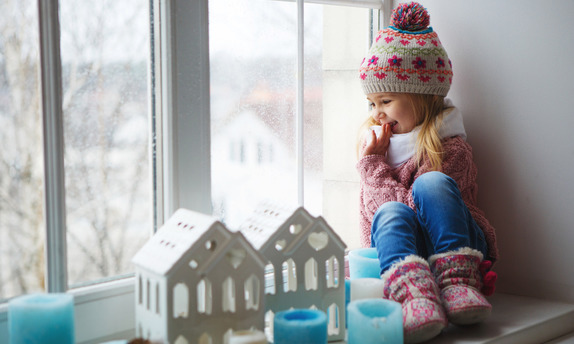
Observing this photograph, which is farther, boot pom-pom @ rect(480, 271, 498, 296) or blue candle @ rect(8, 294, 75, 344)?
boot pom-pom @ rect(480, 271, 498, 296)

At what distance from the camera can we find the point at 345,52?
64.0 inches

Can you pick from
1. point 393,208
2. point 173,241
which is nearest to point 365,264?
point 393,208

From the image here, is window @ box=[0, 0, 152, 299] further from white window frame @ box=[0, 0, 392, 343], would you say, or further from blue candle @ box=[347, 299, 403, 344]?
blue candle @ box=[347, 299, 403, 344]

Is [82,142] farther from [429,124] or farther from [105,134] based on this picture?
[429,124]

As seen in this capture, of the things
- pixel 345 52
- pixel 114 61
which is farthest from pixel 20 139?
pixel 345 52

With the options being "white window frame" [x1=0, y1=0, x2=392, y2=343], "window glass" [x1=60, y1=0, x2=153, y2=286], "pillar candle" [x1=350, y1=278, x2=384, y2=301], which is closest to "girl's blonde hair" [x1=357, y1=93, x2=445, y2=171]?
"pillar candle" [x1=350, y1=278, x2=384, y2=301]

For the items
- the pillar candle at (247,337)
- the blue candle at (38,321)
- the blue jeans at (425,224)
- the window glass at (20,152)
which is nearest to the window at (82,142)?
the window glass at (20,152)

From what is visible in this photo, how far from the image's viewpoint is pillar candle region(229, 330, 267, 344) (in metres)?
0.90

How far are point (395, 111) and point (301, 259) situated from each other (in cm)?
54

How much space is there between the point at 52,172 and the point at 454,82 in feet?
3.49

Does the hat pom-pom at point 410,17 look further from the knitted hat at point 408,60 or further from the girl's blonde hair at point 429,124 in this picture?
the girl's blonde hair at point 429,124

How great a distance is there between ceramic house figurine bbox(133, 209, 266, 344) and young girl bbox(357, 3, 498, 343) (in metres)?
0.33

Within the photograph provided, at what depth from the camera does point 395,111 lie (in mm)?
1464

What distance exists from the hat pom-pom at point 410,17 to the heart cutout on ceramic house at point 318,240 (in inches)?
23.8
